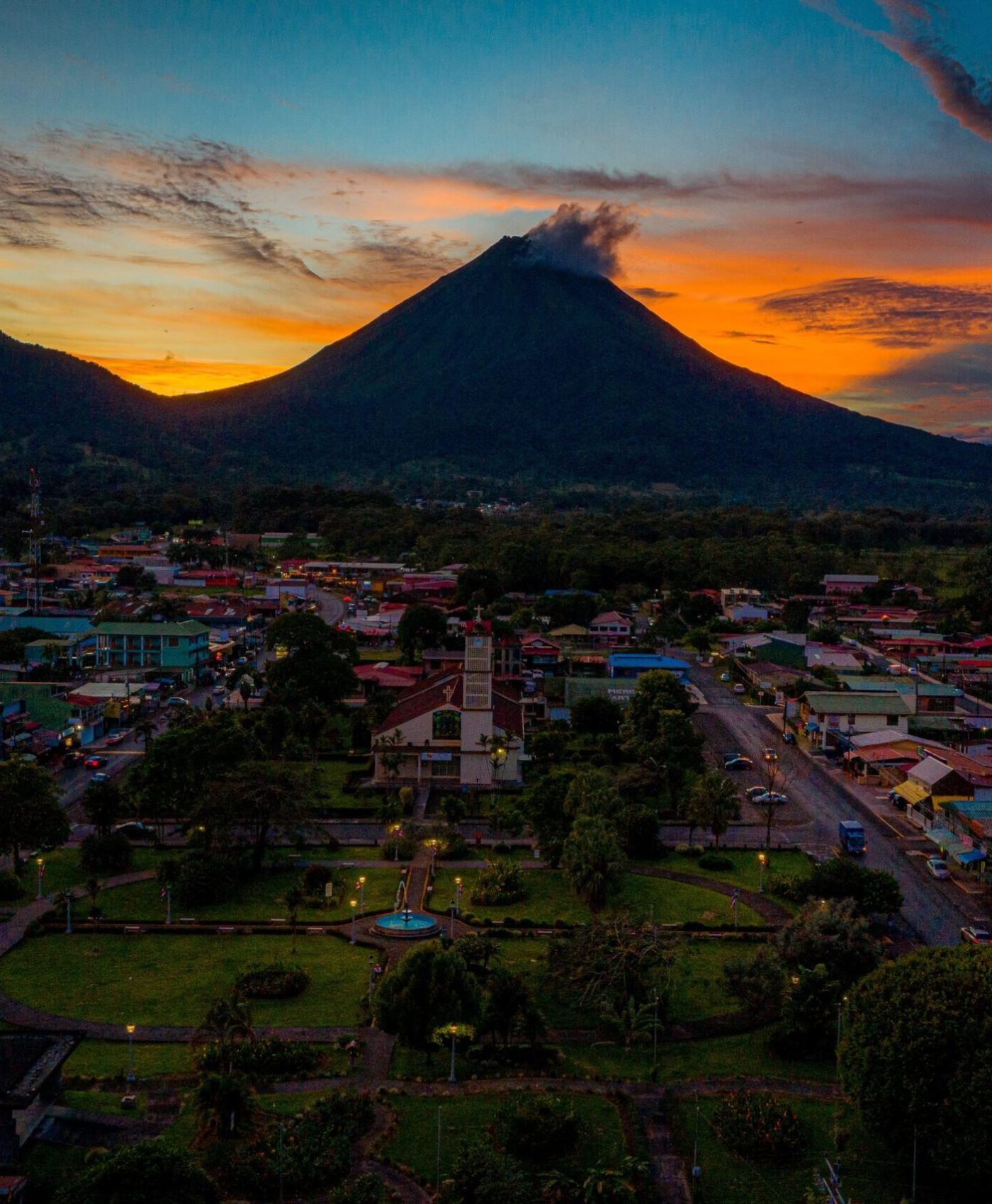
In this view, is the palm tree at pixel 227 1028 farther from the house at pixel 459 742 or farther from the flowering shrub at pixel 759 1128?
the house at pixel 459 742

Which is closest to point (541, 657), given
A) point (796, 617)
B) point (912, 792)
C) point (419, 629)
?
point (419, 629)

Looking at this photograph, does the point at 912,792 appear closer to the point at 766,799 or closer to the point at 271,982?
the point at 766,799

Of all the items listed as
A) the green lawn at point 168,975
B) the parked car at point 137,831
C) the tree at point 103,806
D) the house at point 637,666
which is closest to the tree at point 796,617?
the house at point 637,666

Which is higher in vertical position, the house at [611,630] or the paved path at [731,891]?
the house at [611,630]

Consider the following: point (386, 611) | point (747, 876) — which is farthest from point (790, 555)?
point (747, 876)

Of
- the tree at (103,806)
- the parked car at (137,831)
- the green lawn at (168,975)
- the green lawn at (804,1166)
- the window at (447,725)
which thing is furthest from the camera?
the window at (447,725)

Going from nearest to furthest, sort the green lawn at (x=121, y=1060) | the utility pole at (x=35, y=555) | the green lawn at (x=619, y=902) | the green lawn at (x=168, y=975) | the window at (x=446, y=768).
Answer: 1. the green lawn at (x=121, y=1060)
2. the green lawn at (x=168, y=975)
3. the green lawn at (x=619, y=902)
4. the window at (x=446, y=768)
5. the utility pole at (x=35, y=555)

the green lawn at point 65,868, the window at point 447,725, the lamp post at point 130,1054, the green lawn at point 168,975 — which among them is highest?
the window at point 447,725
